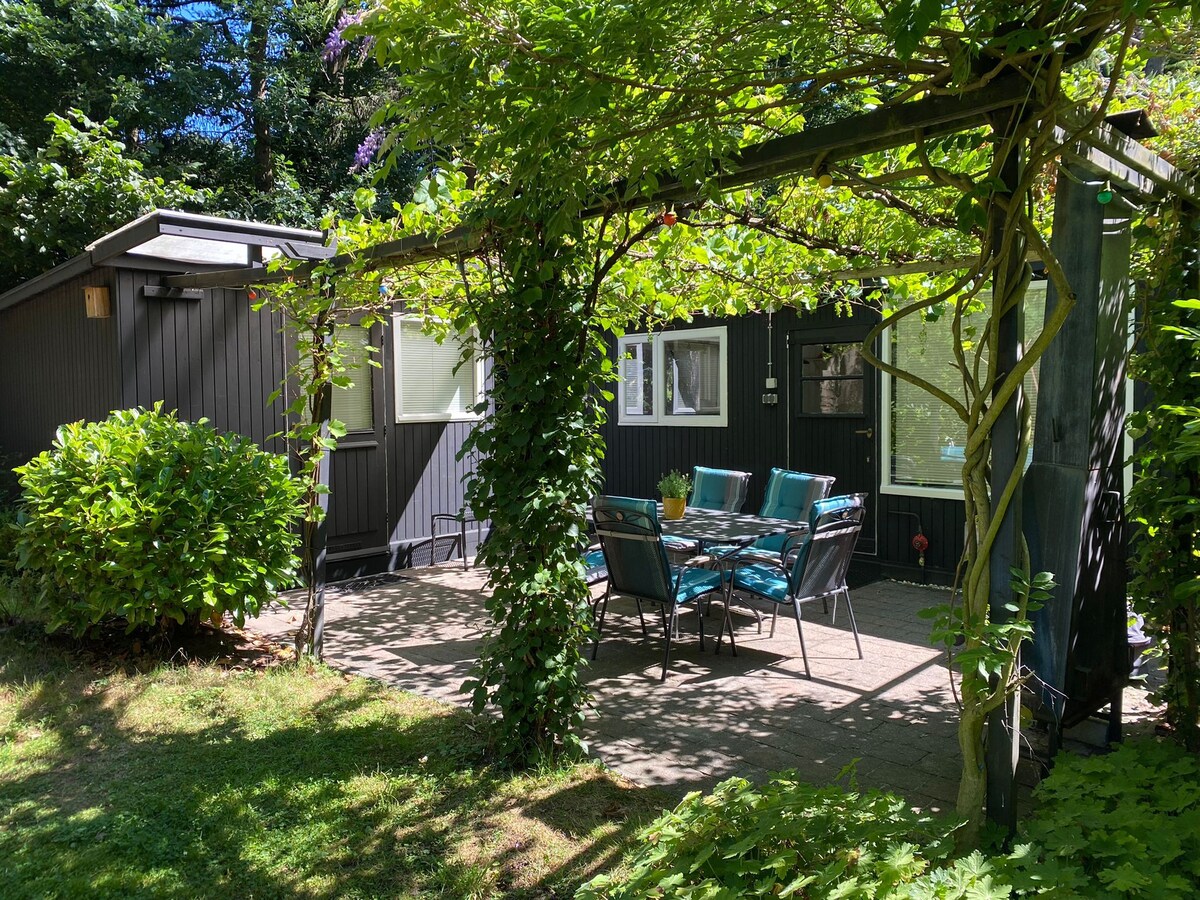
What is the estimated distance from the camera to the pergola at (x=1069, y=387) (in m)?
2.19

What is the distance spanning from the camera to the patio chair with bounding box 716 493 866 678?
4.73m

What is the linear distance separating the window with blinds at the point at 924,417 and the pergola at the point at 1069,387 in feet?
12.6

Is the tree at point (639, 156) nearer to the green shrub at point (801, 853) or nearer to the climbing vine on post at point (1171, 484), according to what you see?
the green shrub at point (801, 853)

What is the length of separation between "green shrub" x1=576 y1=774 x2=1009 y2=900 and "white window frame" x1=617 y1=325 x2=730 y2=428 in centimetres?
709

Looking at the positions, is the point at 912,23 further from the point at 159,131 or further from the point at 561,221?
the point at 159,131

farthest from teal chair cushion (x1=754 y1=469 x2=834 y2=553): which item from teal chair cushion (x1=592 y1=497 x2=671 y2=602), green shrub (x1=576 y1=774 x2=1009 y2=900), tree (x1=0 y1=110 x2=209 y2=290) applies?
tree (x1=0 y1=110 x2=209 y2=290)

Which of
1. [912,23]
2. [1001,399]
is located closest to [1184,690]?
[1001,399]

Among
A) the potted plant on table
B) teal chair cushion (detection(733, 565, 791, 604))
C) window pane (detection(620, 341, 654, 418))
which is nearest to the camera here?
teal chair cushion (detection(733, 565, 791, 604))

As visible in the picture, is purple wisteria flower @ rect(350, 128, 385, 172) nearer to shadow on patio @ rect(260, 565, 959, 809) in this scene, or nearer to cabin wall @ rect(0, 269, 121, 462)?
cabin wall @ rect(0, 269, 121, 462)

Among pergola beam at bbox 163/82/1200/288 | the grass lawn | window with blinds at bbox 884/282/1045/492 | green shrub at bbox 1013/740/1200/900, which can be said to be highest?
pergola beam at bbox 163/82/1200/288

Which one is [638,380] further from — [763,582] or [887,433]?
Result: [763,582]

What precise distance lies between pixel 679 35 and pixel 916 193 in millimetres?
1991

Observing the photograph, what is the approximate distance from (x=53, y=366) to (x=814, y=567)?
21.5 ft

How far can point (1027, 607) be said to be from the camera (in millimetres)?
2080
